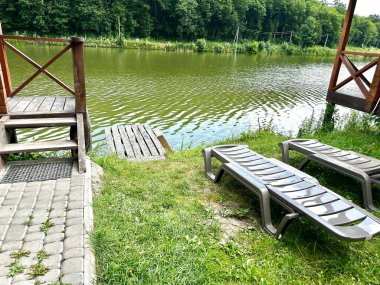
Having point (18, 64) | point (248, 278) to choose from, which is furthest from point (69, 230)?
point (18, 64)

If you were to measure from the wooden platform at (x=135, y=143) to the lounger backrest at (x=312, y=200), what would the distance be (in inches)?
95.7

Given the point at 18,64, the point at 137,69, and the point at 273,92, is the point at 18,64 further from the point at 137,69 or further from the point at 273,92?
the point at 273,92

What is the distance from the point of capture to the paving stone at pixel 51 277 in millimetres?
2125

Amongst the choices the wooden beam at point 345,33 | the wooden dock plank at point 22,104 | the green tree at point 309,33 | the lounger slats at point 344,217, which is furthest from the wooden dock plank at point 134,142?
the green tree at point 309,33

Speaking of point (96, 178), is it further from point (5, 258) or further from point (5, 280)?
point (5, 280)

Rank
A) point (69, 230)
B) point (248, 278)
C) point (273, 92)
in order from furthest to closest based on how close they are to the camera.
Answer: point (273, 92) → point (69, 230) → point (248, 278)

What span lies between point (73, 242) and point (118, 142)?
4.75 m

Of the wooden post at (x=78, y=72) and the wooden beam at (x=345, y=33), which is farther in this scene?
the wooden beam at (x=345, y=33)

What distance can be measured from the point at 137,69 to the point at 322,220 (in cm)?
1985

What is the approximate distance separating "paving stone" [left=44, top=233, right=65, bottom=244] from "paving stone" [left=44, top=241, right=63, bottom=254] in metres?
0.04

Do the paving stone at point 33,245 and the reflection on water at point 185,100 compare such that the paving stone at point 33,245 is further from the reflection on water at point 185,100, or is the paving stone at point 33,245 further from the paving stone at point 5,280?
the reflection on water at point 185,100

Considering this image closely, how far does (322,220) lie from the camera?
2.79m

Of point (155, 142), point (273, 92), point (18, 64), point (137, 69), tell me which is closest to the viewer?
point (155, 142)

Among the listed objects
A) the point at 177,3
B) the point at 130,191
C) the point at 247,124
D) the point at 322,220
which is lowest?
the point at 247,124
